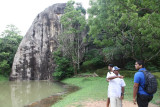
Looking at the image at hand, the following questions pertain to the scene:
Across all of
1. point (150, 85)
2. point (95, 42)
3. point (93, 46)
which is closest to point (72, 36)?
point (93, 46)

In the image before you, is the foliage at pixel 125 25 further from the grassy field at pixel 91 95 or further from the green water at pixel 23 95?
the green water at pixel 23 95

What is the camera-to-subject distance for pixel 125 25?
1263 centimetres

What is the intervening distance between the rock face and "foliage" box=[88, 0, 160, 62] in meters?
10.6

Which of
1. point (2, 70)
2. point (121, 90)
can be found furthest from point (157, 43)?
point (2, 70)

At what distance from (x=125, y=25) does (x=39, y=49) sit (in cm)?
1558

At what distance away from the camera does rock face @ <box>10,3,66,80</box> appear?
23.5 m

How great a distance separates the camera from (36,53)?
959 inches

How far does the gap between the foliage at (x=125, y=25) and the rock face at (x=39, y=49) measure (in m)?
10.6

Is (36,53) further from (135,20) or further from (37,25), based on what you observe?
(135,20)

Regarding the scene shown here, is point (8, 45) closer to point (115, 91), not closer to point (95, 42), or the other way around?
point (95, 42)

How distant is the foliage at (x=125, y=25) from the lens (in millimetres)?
7345

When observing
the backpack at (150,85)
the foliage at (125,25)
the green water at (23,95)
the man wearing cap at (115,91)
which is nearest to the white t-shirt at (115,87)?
the man wearing cap at (115,91)

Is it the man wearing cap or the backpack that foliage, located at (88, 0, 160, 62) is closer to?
the man wearing cap

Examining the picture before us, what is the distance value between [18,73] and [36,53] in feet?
13.2
